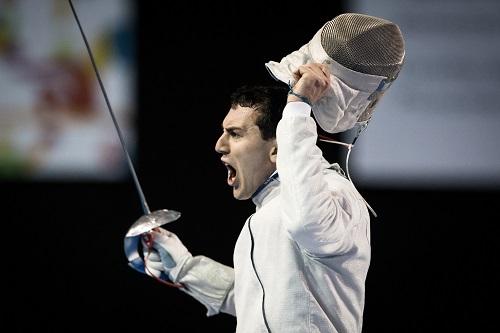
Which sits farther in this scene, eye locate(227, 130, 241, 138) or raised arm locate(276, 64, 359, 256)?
eye locate(227, 130, 241, 138)

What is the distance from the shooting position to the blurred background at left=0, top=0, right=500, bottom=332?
318 centimetres

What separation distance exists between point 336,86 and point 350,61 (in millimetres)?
55

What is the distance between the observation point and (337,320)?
149cm

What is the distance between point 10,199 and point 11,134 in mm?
304

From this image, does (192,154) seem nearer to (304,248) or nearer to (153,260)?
(153,260)

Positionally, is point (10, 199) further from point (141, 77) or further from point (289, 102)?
point (289, 102)

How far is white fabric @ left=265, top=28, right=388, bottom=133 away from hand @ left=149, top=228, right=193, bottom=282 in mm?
538

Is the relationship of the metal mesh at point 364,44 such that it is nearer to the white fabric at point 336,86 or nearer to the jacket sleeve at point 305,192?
the white fabric at point 336,86

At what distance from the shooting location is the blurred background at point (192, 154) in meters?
3.18

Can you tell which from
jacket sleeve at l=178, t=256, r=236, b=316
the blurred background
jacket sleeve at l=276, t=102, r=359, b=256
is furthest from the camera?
the blurred background

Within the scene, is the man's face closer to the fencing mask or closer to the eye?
the eye

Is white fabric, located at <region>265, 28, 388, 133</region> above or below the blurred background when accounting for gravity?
above

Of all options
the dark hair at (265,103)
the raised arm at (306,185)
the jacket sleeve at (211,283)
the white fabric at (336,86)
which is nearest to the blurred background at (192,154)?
the jacket sleeve at (211,283)

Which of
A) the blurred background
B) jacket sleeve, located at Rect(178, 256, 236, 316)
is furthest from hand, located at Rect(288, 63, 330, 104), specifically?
the blurred background
